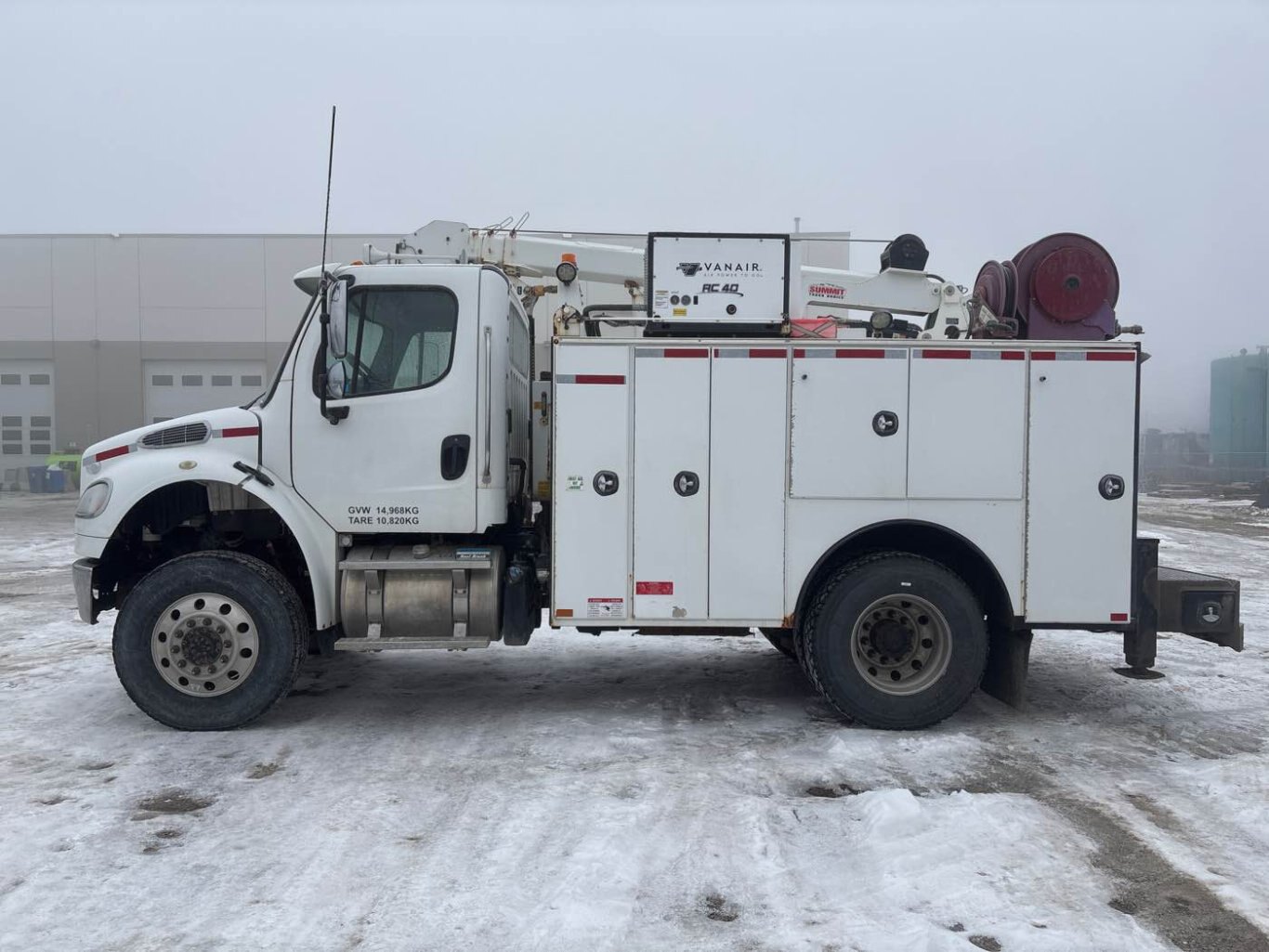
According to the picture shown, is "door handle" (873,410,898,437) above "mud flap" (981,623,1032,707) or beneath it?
above

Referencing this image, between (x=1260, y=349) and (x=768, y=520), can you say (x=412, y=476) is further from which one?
(x=1260, y=349)

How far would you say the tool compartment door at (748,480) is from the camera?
6.10 m

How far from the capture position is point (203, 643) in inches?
236

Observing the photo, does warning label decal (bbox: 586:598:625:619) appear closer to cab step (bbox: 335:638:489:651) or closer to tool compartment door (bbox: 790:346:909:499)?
cab step (bbox: 335:638:489:651)

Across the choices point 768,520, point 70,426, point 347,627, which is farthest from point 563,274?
point 70,426

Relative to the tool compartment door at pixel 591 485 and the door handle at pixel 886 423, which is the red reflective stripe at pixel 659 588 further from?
the door handle at pixel 886 423

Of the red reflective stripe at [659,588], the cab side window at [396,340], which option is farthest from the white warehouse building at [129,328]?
the red reflective stripe at [659,588]

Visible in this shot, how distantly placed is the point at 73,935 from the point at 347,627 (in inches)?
106

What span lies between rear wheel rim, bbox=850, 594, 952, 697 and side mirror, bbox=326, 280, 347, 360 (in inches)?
146

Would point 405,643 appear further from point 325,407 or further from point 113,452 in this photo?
point 113,452

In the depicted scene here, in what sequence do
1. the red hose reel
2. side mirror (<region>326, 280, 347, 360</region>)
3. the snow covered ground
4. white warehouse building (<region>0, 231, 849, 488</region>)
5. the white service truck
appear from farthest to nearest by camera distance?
white warehouse building (<region>0, 231, 849, 488</region>) < the red hose reel < the white service truck < side mirror (<region>326, 280, 347, 360</region>) < the snow covered ground

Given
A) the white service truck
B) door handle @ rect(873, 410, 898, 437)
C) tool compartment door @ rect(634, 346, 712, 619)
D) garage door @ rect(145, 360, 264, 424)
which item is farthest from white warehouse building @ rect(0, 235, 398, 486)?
door handle @ rect(873, 410, 898, 437)

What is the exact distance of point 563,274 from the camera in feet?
23.4

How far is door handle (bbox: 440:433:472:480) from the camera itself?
6.11 m
